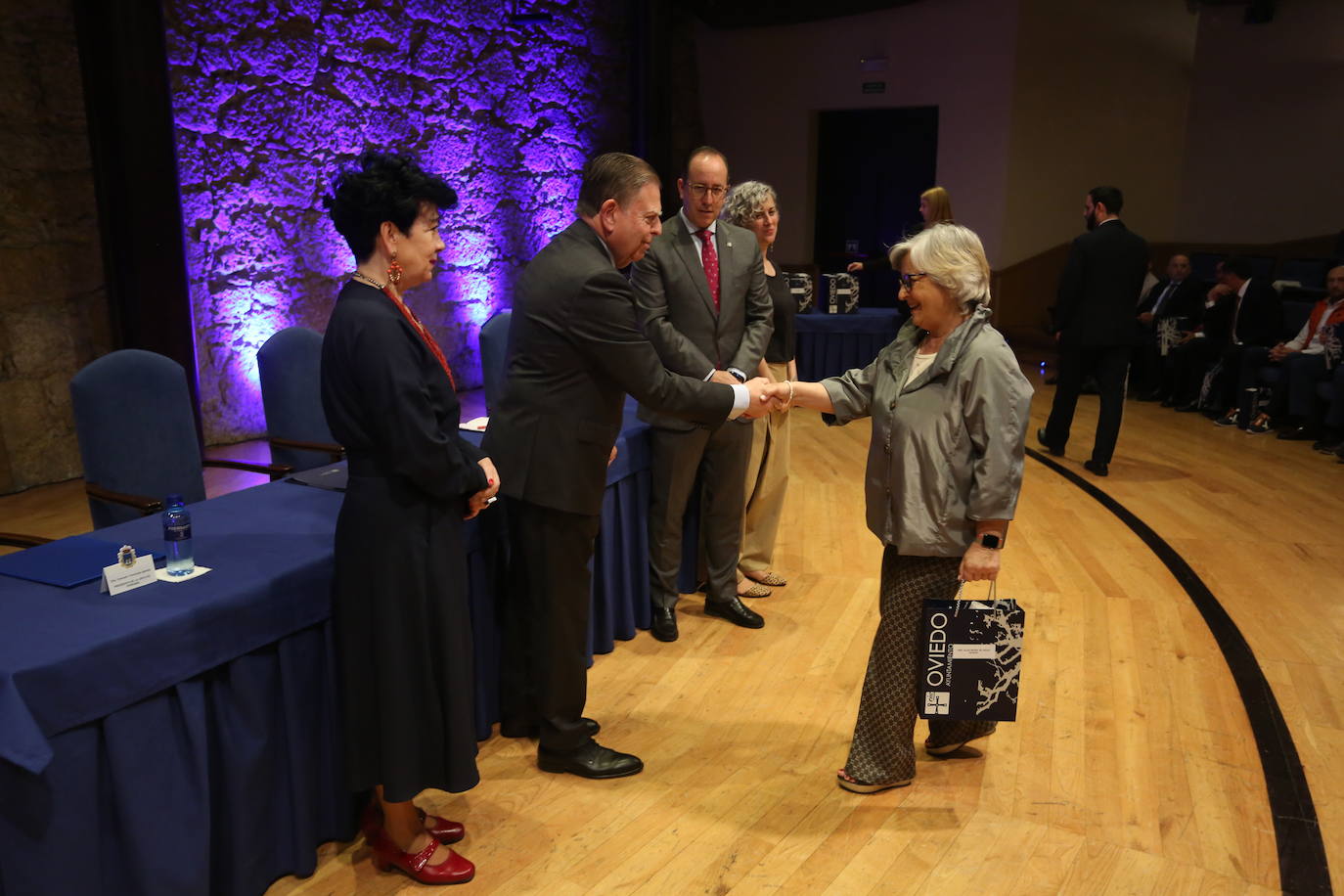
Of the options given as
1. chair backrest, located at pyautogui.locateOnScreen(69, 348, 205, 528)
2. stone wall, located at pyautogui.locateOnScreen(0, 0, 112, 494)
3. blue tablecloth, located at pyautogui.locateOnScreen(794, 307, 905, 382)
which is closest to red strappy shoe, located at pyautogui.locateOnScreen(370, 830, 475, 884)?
chair backrest, located at pyautogui.locateOnScreen(69, 348, 205, 528)

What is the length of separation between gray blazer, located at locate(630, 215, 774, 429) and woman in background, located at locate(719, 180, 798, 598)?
0.19m

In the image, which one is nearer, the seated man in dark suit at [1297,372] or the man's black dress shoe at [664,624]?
the man's black dress shoe at [664,624]

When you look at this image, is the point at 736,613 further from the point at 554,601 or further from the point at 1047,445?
the point at 1047,445

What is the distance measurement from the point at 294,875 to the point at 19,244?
4286 mm

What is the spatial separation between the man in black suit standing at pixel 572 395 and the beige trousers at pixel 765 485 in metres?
1.27

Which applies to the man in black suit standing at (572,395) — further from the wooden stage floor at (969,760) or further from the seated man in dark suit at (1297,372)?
the seated man in dark suit at (1297,372)

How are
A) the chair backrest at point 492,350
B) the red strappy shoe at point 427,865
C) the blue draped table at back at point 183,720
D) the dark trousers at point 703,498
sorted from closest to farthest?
the blue draped table at back at point 183,720
the red strappy shoe at point 427,865
the dark trousers at point 703,498
the chair backrest at point 492,350

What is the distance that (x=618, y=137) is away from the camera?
966cm

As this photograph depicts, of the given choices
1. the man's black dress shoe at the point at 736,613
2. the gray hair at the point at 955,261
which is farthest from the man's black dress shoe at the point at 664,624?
the gray hair at the point at 955,261

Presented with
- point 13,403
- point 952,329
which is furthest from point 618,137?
point 952,329

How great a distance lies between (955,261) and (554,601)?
1.32m

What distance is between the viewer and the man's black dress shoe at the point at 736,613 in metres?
3.99

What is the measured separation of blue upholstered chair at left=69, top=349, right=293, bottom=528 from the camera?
320 centimetres

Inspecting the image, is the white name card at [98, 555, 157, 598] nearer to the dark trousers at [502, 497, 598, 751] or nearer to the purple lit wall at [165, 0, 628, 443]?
the dark trousers at [502, 497, 598, 751]
